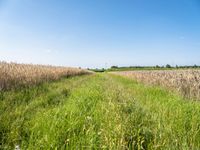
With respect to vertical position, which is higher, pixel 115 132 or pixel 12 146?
pixel 115 132

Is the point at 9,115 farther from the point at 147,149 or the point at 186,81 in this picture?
the point at 186,81

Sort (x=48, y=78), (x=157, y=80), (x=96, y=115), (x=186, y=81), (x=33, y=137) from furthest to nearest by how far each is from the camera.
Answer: (x=48, y=78)
(x=157, y=80)
(x=186, y=81)
(x=96, y=115)
(x=33, y=137)

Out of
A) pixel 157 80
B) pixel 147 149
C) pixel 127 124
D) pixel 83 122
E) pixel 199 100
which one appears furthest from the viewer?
pixel 157 80

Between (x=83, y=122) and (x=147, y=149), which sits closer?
(x=147, y=149)

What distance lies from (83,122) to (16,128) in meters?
1.27

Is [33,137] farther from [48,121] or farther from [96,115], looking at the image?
[96,115]

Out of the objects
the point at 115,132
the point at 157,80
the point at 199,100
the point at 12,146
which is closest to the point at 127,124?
the point at 115,132

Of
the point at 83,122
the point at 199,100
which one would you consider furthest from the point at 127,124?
the point at 199,100

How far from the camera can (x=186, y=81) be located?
10398mm

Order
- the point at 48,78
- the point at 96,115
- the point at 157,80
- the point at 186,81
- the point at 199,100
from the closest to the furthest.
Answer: the point at 96,115 → the point at 199,100 → the point at 186,81 → the point at 157,80 → the point at 48,78

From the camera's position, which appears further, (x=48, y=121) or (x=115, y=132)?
(x=48, y=121)

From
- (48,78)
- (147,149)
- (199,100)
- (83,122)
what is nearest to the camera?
(147,149)

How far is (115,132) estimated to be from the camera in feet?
12.2

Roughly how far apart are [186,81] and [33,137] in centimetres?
820
